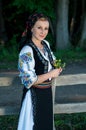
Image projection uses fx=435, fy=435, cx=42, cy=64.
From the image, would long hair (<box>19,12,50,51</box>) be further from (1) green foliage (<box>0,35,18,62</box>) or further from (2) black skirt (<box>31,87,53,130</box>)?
(1) green foliage (<box>0,35,18,62</box>)

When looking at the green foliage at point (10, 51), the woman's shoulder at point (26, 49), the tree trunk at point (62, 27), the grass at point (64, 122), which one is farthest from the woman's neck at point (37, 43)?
the tree trunk at point (62, 27)

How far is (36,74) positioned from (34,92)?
0.66ft

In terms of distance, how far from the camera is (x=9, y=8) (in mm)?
18359

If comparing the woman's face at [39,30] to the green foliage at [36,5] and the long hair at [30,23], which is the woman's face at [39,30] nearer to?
the long hair at [30,23]

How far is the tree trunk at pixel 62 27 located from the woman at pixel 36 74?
1188cm

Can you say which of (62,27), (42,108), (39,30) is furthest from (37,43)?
(62,27)

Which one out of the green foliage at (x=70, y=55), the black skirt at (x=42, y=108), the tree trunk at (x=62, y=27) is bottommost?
the black skirt at (x=42, y=108)

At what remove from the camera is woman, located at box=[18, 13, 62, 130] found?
4.21 m

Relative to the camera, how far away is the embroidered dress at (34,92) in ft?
13.8

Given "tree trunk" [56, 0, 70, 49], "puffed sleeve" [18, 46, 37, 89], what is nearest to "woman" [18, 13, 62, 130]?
"puffed sleeve" [18, 46, 37, 89]

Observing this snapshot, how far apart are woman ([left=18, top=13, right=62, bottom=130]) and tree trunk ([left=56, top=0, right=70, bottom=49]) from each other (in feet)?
39.0

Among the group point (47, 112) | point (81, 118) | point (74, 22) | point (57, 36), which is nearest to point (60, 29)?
point (57, 36)

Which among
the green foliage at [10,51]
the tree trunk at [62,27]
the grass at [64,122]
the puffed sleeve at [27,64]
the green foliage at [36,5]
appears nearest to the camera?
the puffed sleeve at [27,64]

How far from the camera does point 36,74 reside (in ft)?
14.0
